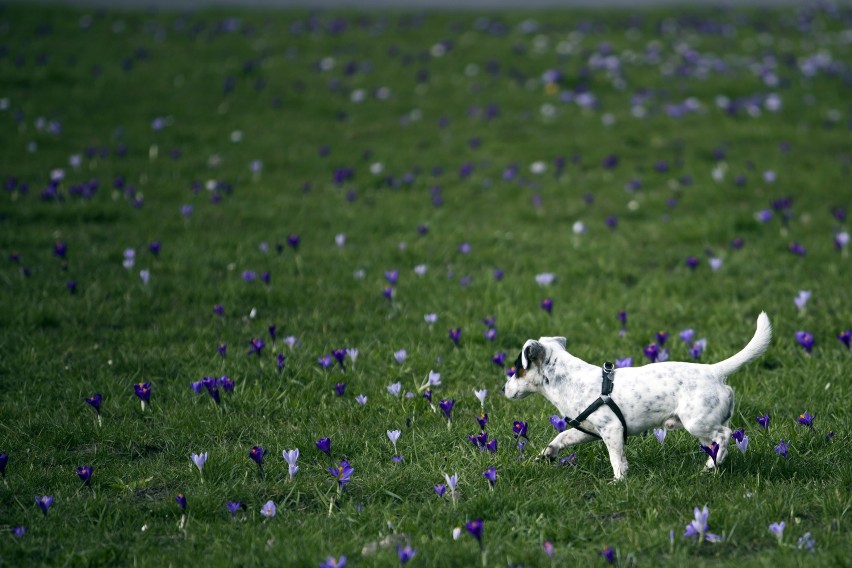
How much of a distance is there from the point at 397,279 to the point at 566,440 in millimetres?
3908

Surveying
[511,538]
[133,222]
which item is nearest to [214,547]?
[511,538]

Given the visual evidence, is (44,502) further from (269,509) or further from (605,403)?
(605,403)

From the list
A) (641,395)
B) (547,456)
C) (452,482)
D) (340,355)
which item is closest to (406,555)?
(452,482)

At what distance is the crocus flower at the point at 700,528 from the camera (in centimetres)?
430

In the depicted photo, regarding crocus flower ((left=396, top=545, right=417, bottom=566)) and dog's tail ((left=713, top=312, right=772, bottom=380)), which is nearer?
crocus flower ((left=396, top=545, right=417, bottom=566))

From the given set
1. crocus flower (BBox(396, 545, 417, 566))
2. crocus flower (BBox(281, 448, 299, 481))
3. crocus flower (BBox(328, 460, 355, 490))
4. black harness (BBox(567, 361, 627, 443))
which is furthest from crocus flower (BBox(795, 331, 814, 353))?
crocus flower (BBox(281, 448, 299, 481))

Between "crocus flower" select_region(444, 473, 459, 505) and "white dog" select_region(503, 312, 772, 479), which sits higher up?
"white dog" select_region(503, 312, 772, 479)

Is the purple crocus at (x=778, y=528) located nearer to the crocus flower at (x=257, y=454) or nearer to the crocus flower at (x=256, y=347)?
the crocus flower at (x=257, y=454)

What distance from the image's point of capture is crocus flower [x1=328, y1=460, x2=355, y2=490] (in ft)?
16.2

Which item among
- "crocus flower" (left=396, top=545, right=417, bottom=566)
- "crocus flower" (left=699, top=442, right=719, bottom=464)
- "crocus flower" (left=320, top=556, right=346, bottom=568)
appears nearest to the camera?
"crocus flower" (left=320, top=556, right=346, bottom=568)

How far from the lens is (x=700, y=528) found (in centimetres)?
430

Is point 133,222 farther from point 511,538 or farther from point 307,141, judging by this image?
point 511,538

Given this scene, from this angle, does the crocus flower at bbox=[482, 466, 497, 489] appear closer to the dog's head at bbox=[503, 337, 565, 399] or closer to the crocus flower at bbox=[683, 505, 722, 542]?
the dog's head at bbox=[503, 337, 565, 399]

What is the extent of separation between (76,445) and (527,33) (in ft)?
55.0
